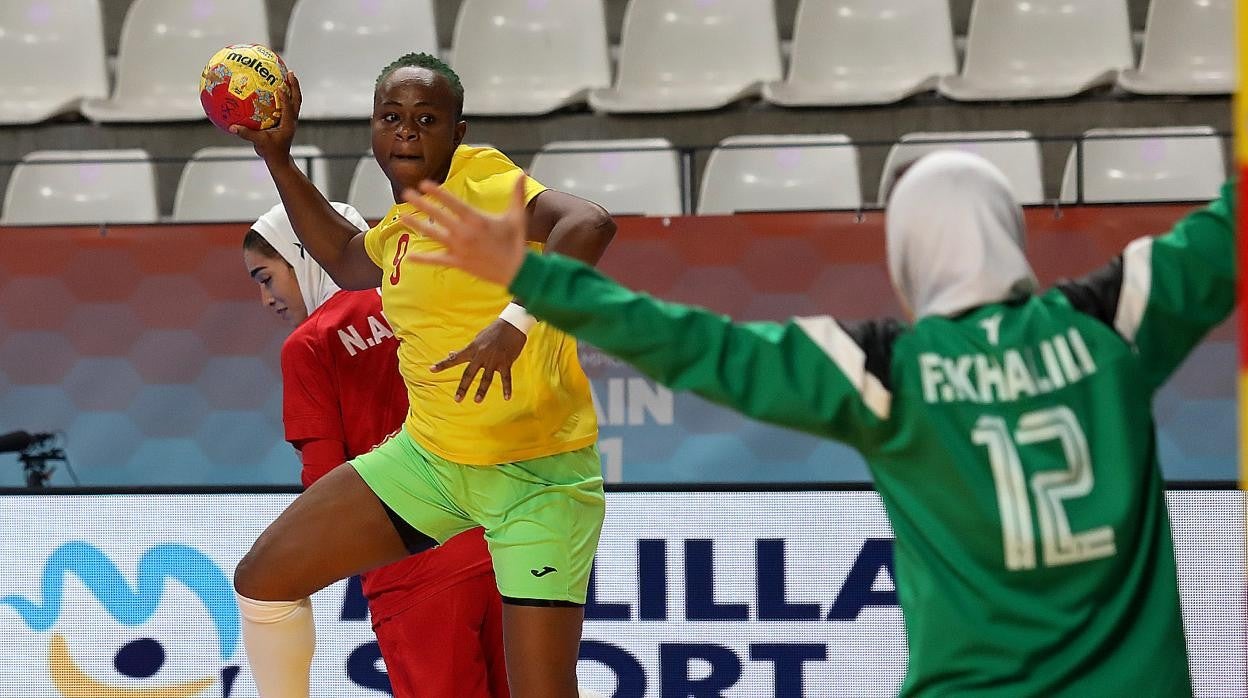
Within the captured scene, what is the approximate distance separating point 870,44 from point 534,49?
140cm

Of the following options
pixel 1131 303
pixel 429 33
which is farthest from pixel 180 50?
pixel 1131 303

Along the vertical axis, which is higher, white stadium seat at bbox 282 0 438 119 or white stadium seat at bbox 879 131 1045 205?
white stadium seat at bbox 282 0 438 119

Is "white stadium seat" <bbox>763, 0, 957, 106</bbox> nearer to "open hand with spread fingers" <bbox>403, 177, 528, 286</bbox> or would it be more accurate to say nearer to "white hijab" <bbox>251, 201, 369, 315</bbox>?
"white hijab" <bbox>251, 201, 369, 315</bbox>

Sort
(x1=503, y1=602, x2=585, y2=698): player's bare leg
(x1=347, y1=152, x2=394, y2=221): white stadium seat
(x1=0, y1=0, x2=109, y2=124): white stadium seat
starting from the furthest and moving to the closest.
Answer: (x1=0, y1=0, x2=109, y2=124): white stadium seat, (x1=347, y1=152, x2=394, y2=221): white stadium seat, (x1=503, y1=602, x2=585, y2=698): player's bare leg

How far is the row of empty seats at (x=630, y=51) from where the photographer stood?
6.45 m

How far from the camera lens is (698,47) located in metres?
6.68

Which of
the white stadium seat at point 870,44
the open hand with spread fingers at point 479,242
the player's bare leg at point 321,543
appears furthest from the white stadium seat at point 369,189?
the open hand with spread fingers at point 479,242

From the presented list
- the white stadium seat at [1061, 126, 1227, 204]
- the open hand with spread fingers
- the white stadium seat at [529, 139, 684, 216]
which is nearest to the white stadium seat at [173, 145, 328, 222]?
the white stadium seat at [529, 139, 684, 216]

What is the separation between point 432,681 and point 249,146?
3544 mm

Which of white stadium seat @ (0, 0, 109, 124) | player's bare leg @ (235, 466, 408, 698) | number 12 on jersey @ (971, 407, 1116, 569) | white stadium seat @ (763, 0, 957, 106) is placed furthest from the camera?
white stadium seat @ (0, 0, 109, 124)

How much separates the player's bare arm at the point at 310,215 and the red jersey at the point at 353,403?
0.82ft

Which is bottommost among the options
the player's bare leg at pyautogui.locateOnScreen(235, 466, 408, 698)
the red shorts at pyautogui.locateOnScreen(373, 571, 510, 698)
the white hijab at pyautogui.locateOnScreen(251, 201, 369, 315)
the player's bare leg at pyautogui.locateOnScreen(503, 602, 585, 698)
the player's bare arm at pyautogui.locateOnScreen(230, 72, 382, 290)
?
the red shorts at pyautogui.locateOnScreen(373, 571, 510, 698)

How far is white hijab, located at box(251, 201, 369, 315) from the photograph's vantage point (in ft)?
12.5

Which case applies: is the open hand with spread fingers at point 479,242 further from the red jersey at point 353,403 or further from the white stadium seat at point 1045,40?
the white stadium seat at point 1045,40
